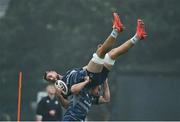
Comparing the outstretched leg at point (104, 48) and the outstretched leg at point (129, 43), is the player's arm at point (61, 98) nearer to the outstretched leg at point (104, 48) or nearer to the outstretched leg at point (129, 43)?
the outstretched leg at point (104, 48)

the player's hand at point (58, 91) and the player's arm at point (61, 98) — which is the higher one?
the player's hand at point (58, 91)

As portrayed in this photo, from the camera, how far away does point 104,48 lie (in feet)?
45.7

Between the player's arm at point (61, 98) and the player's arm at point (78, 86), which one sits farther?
the player's arm at point (61, 98)

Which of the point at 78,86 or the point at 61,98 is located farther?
the point at 61,98

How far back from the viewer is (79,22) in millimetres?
38406

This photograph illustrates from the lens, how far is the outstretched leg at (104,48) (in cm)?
1391

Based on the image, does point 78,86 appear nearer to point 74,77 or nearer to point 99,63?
point 74,77

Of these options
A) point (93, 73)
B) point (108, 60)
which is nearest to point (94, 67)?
point (93, 73)

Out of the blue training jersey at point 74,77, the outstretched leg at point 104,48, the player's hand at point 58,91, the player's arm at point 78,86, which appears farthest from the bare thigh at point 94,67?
the player's hand at point 58,91

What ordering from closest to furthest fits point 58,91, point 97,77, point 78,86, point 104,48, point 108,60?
1. point 78,86
2. point 104,48
3. point 58,91
4. point 97,77
5. point 108,60

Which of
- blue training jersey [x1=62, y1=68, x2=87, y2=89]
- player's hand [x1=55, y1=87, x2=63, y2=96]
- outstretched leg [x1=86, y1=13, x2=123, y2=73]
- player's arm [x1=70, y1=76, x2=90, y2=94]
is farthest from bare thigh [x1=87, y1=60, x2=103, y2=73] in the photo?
player's hand [x1=55, y1=87, x2=63, y2=96]

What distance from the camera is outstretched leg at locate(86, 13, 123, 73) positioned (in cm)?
1391

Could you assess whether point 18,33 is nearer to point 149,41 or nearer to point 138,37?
point 149,41

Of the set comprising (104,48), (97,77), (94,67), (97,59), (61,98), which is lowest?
(61,98)
